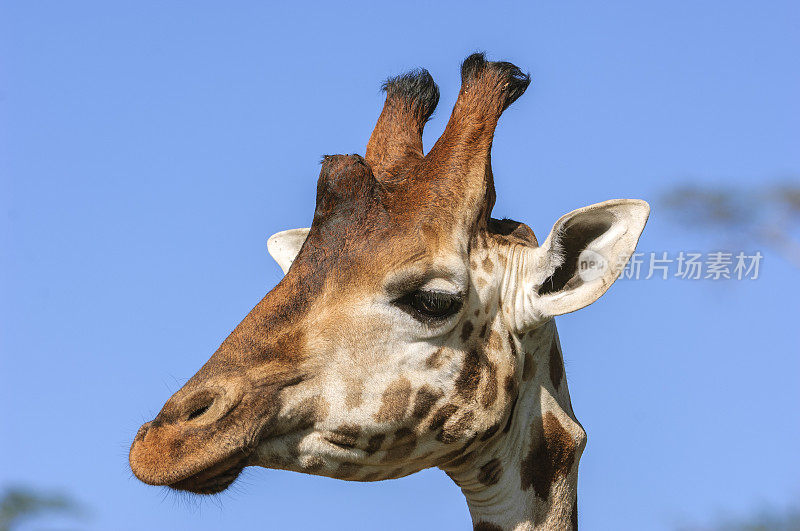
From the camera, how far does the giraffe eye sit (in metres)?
4.57

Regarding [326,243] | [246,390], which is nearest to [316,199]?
[326,243]

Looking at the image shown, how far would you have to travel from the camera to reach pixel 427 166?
5.03 meters

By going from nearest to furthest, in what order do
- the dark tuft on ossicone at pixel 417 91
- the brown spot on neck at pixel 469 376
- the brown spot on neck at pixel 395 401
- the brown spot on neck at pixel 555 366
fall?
A: the brown spot on neck at pixel 395 401, the brown spot on neck at pixel 469 376, the brown spot on neck at pixel 555 366, the dark tuft on ossicone at pixel 417 91

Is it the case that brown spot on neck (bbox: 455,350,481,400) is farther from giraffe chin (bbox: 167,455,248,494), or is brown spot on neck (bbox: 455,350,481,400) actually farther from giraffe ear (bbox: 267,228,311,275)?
giraffe ear (bbox: 267,228,311,275)

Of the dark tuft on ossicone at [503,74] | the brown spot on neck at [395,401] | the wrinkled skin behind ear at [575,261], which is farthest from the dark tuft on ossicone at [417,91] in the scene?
the brown spot on neck at [395,401]

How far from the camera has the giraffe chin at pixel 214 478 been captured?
13.9 ft

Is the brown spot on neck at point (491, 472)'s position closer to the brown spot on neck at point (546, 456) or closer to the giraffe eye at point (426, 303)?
the brown spot on neck at point (546, 456)

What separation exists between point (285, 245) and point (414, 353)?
5.72 feet

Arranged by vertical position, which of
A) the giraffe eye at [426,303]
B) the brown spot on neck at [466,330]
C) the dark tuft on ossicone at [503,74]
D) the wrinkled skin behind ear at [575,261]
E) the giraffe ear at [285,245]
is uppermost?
the dark tuft on ossicone at [503,74]

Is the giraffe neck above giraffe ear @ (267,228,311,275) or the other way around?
the other way around

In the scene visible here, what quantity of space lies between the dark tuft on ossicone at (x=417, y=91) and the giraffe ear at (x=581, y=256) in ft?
4.39

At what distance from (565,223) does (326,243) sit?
107cm

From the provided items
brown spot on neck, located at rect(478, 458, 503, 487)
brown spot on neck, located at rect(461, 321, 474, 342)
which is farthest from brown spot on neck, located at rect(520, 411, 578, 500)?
brown spot on neck, located at rect(461, 321, 474, 342)

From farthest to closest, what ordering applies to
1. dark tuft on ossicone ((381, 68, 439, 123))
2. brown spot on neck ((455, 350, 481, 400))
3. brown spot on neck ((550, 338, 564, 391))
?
1. dark tuft on ossicone ((381, 68, 439, 123))
2. brown spot on neck ((550, 338, 564, 391))
3. brown spot on neck ((455, 350, 481, 400))
